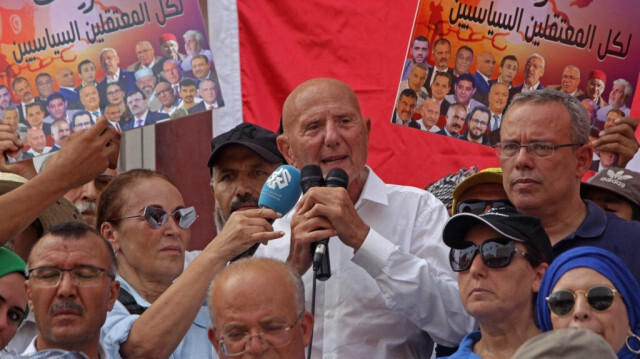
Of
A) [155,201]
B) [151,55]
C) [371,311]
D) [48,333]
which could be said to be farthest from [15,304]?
[151,55]

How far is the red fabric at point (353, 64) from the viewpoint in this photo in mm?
6812

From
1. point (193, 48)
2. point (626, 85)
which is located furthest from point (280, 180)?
point (626, 85)

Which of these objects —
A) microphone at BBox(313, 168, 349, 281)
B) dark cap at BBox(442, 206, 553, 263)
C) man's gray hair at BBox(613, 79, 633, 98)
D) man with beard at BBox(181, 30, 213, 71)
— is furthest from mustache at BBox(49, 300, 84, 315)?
man's gray hair at BBox(613, 79, 633, 98)

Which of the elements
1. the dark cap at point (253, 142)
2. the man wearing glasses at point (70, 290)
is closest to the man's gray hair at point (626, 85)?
the dark cap at point (253, 142)

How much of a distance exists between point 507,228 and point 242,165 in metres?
1.74

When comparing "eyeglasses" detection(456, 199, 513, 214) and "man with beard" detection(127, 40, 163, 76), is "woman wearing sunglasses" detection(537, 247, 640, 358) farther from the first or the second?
"man with beard" detection(127, 40, 163, 76)

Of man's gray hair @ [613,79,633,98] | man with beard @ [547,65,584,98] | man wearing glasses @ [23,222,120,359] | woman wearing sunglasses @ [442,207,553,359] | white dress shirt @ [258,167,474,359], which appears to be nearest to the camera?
woman wearing sunglasses @ [442,207,553,359]

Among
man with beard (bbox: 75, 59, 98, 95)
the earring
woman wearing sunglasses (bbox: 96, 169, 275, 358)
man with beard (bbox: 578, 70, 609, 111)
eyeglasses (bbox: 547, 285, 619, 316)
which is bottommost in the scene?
woman wearing sunglasses (bbox: 96, 169, 275, 358)

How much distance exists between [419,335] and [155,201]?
1.32 meters

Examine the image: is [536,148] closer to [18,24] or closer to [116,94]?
[116,94]

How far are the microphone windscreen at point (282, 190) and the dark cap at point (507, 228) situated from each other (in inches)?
23.5

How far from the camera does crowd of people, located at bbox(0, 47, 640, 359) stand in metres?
4.32

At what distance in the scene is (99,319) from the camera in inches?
183

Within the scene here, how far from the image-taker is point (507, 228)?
452 cm
